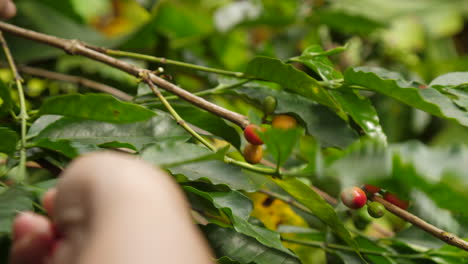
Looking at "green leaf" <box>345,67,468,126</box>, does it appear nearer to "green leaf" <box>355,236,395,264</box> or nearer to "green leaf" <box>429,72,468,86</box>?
"green leaf" <box>429,72,468,86</box>

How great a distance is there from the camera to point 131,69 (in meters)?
0.52

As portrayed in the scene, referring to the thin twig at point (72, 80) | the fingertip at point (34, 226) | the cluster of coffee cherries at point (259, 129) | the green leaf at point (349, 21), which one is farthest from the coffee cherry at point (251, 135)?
the green leaf at point (349, 21)

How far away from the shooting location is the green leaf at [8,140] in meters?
0.38

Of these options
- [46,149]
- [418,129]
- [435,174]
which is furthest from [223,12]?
[435,174]

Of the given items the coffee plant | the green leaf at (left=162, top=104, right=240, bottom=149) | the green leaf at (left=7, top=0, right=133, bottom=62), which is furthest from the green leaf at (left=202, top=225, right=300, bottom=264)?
the green leaf at (left=7, top=0, right=133, bottom=62)

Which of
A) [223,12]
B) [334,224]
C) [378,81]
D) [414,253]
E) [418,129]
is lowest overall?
[418,129]

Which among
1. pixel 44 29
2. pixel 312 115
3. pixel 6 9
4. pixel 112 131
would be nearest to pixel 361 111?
pixel 312 115

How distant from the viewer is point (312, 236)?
557mm

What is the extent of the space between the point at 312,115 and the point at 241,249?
0.57ft

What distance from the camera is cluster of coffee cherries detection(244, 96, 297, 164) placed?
0.43 m

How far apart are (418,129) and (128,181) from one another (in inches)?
50.6

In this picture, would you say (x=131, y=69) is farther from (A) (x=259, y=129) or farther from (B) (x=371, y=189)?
(B) (x=371, y=189)

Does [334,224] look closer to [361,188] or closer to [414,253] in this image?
[361,188]

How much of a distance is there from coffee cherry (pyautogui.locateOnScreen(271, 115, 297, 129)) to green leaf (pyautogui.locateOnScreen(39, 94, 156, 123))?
6.1 inches
